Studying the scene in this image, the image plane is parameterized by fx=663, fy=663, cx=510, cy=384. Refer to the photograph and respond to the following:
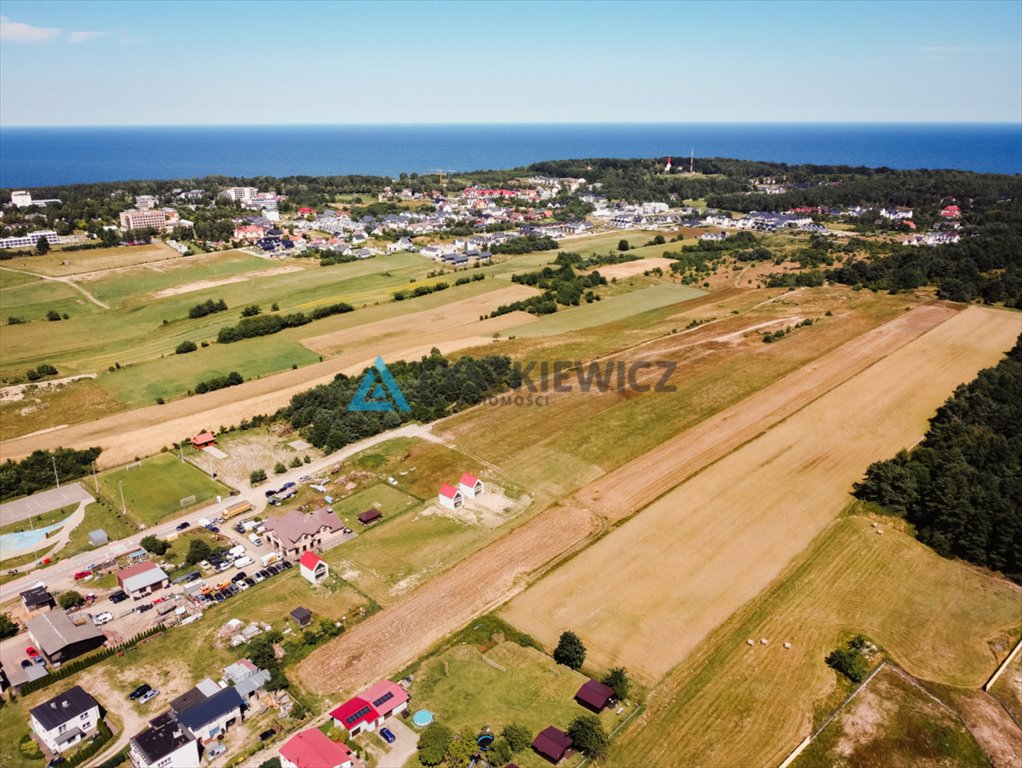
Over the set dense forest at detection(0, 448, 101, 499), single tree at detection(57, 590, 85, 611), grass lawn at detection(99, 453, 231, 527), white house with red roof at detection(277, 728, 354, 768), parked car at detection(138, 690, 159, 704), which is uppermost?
dense forest at detection(0, 448, 101, 499)

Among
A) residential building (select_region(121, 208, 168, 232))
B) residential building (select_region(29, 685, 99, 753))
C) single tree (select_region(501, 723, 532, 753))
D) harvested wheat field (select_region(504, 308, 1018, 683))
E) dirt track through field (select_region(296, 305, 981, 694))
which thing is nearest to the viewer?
single tree (select_region(501, 723, 532, 753))

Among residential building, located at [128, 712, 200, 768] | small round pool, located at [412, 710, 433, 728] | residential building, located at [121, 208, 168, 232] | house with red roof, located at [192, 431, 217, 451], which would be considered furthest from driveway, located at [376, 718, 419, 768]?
residential building, located at [121, 208, 168, 232]

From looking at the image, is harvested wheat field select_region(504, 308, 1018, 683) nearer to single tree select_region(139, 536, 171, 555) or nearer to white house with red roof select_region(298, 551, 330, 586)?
white house with red roof select_region(298, 551, 330, 586)

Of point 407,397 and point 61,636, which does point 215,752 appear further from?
point 407,397

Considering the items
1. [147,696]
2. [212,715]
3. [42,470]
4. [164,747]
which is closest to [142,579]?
[147,696]

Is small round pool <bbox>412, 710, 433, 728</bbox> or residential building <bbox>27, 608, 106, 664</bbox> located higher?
residential building <bbox>27, 608, 106, 664</bbox>

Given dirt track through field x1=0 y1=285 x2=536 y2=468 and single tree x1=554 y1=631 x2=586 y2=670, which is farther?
dirt track through field x1=0 y1=285 x2=536 y2=468

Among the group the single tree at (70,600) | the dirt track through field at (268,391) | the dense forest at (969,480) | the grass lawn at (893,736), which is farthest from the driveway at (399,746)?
the dirt track through field at (268,391)
